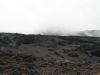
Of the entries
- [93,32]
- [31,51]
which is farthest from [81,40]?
[93,32]

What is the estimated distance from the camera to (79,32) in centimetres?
4659

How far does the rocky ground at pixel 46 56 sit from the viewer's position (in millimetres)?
12367

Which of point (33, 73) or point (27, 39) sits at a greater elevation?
point (27, 39)

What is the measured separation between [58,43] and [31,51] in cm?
462

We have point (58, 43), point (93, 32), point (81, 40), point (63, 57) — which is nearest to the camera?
point (63, 57)

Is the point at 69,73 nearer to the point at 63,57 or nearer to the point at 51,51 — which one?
the point at 63,57

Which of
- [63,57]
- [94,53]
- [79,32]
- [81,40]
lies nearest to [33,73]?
[63,57]

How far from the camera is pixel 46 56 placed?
690 inches

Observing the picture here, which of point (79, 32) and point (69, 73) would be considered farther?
point (79, 32)

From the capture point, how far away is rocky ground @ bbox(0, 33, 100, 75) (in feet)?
40.6

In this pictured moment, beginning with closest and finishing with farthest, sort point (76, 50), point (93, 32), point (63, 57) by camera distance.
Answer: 1. point (63, 57)
2. point (76, 50)
3. point (93, 32)

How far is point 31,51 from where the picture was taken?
1839cm

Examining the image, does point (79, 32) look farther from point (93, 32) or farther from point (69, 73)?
point (69, 73)

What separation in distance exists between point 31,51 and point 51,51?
6.27ft
